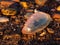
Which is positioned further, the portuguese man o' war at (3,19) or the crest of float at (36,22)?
the portuguese man o' war at (3,19)

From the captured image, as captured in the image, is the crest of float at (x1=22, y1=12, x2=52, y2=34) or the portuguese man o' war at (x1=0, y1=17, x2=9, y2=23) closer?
the crest of float at (x1=22, y1=12, x2=52, y2=34)

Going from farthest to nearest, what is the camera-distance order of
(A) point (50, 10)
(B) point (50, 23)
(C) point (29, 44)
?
(A) point (50, 10), (B) point (50, 23), (C) point (29, 44)

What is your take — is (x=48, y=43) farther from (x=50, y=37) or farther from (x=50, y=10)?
(x=50, y=10)

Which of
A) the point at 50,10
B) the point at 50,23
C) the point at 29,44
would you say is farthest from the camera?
the point at 50,10

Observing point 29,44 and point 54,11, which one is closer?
point 29,44

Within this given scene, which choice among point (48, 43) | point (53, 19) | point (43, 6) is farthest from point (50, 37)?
point (43, 6)

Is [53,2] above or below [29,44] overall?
above

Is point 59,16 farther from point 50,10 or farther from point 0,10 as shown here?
point 0,10
